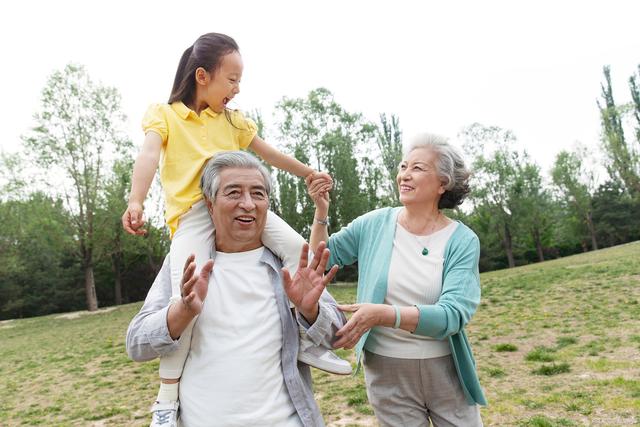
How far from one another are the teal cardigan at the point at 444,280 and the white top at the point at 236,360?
0.45 m

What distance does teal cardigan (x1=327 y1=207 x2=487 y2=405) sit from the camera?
1900 millimetres

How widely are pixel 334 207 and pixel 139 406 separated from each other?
65.2ft

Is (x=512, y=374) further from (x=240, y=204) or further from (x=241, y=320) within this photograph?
(x=240, y=204)

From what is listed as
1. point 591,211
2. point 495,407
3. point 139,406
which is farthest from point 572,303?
point 591,211

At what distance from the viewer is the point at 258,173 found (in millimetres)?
1991

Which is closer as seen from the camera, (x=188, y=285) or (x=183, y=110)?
(x=188, y=285)

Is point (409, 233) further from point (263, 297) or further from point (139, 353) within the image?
point (139, 353)

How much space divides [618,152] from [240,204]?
38643 mm

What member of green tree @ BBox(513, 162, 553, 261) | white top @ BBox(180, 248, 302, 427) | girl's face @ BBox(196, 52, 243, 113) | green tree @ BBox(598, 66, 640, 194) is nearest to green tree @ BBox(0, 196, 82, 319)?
girl's face @ BBox(196, 52, 243, 113)

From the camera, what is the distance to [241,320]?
6.27 feet

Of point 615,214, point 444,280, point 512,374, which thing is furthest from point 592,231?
point 444,280

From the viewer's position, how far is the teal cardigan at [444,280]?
1.90m

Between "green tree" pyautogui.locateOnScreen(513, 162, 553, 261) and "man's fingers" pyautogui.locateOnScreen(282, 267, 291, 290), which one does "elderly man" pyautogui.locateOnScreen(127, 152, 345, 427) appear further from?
"green tree" pyautogui.locateOnScreen(513, 162, 553, 261)

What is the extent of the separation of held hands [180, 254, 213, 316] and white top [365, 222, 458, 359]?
2.67 feet
